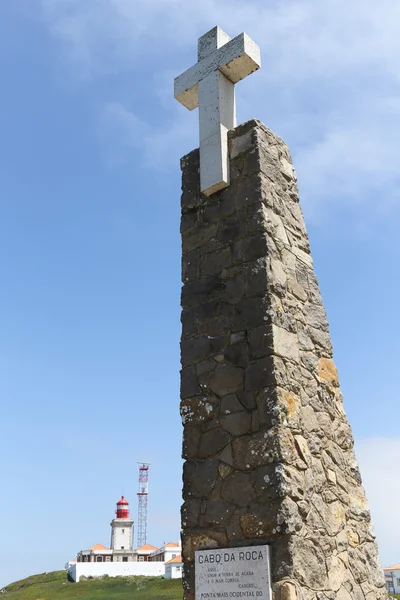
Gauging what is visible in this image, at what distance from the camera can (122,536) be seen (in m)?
61.8

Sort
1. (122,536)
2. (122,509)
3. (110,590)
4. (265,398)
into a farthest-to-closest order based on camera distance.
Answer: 1. (122,509)
2. (122,536)
3. (110,590)
4. (265,398)

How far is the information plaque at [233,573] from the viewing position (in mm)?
3549

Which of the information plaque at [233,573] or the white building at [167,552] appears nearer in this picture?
the information plaque at [233,573]

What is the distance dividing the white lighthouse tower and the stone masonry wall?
6036 centimetres

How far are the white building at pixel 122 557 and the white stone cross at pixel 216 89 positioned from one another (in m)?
47.2

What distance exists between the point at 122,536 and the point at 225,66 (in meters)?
63.0

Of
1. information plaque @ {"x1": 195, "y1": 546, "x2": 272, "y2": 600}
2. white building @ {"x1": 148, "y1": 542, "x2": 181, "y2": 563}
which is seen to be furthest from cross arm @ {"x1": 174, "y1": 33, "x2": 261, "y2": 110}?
white building @ {"x1": 148, "y1": 542, "x2": 181, "y2": 563}

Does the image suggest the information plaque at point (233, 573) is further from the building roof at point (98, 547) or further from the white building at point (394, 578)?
the white building at point (394, 578)

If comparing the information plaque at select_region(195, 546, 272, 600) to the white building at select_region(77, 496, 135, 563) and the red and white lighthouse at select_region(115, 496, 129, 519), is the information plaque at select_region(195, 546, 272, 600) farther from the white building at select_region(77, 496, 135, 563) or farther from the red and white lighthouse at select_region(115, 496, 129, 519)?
the red and white lighthouse at select_region(115, 496, 129, 519)

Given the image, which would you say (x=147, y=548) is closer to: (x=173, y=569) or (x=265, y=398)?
(x=173, y=569)

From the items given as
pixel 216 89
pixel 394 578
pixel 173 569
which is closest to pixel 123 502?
pixel 173 569

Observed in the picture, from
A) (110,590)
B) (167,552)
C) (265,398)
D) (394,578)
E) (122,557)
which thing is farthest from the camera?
(394,578)

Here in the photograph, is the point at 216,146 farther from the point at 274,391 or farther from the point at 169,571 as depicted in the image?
the point at 169,571

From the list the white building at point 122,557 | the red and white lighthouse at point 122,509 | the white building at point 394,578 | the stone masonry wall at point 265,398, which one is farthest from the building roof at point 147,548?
the stone masonry wall at point 265,398
